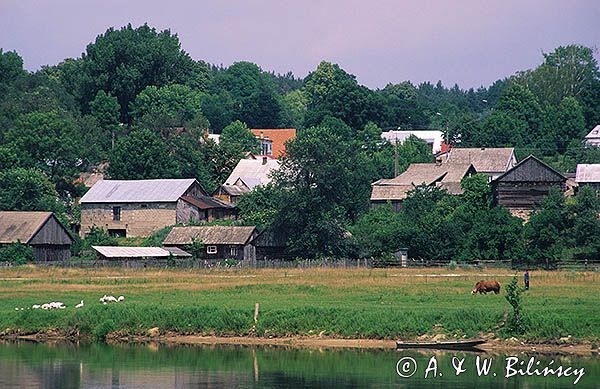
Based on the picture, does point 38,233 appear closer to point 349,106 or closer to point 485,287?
point 485,287

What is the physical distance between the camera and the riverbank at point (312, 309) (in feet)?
159

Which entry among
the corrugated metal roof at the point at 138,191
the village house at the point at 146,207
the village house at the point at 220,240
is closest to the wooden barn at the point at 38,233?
the village house at the point at 220,240

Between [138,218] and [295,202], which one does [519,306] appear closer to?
[295,202]

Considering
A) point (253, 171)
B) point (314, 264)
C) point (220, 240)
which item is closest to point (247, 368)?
point (314, 264)

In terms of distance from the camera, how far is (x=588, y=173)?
106 metres

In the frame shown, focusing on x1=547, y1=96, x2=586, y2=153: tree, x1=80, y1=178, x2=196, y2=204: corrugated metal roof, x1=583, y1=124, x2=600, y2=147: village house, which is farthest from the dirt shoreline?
x1=547, y1=96, x2=586, y2=153: tree

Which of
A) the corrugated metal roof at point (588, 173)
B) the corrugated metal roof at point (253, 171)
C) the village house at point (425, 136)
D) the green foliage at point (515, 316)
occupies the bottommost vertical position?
the green foliage at point (515, 316)

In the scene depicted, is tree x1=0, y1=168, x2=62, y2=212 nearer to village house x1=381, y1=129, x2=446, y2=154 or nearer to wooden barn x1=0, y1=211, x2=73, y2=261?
wooden barn x1=0, y1=211, x2=73, y2=261

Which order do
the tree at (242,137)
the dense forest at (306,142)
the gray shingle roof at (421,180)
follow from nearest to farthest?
1. the dense forest at (306,142)
2. the gray shingle roof at (421,180)
3. the tree at (242,137)

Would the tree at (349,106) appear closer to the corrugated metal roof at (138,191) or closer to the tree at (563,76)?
the tree at (563,76)

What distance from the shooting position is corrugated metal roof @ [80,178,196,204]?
10574cm

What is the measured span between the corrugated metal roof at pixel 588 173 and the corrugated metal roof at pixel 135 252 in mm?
33021

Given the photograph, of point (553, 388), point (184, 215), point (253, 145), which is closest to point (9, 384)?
point (553, 388)

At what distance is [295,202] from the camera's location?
89375 millimetres
